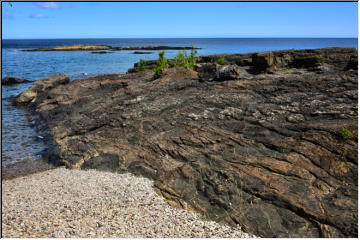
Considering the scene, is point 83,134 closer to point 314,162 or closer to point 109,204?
point 109,204

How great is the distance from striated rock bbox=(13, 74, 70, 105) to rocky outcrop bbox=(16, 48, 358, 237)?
1208cm

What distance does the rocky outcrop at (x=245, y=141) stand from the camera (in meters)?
9.30

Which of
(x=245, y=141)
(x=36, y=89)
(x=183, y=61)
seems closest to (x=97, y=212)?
(x=245, y=141)

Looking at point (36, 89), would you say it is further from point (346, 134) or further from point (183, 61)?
point (346, 134)

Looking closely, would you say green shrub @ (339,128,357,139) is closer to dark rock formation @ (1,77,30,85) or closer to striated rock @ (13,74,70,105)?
striated rock @ (13,74,70,105)

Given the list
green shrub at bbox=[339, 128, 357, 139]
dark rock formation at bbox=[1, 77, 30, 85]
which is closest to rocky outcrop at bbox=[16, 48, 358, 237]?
green shrub at bbox=[339, 128, 357, 139]

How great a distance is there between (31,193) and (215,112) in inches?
290

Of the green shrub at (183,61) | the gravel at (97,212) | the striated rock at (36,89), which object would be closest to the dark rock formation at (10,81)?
the striated rock at (36,89)

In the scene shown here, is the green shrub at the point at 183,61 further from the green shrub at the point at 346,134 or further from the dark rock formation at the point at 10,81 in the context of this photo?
the dark rock formation at the point at 10,81

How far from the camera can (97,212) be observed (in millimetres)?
9938

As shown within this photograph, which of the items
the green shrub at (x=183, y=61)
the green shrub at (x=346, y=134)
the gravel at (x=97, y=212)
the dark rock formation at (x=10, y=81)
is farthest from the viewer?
the dark rock formation at (x=10, y=81)

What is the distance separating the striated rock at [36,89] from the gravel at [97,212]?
19.5 meters

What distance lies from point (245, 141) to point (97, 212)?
5346mm

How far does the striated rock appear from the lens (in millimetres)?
30747
